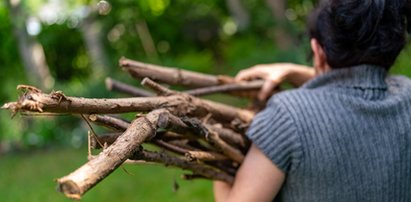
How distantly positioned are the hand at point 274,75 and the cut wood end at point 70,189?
5.12ft

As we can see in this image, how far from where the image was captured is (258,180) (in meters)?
1.81

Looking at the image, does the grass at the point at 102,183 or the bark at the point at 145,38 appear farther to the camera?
the bark at the point at 145,38

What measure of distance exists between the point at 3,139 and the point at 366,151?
9231 mm

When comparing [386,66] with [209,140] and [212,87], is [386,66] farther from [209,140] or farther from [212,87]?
[212,87]

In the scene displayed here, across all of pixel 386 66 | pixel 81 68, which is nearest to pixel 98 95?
pixel 81 68

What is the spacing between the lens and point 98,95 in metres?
9.48

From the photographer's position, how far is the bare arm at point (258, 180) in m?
1.81

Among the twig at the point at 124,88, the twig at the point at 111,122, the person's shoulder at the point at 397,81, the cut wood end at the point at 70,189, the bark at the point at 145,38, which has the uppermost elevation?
the cut wood end at the point at 70,189

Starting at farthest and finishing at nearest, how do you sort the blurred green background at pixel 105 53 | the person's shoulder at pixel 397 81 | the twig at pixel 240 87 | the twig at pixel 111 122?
the blurred green background at pixel 105 53
the twig at pixel 240 87
the person's shoulder at pixel 397 81
the twig at pixel 111 122

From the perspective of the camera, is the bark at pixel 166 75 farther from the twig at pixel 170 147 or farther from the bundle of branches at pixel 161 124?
the twig at pixel 170 147

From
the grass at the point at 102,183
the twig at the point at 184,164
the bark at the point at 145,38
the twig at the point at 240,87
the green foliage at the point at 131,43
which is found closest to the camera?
the twig at the point at 184,164

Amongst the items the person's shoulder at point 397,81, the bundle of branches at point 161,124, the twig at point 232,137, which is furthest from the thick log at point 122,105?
the person's shoulder at point 397,81

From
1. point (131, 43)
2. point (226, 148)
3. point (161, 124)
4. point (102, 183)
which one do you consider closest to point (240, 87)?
point (226, 148)

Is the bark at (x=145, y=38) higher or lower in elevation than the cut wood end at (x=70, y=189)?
lower
